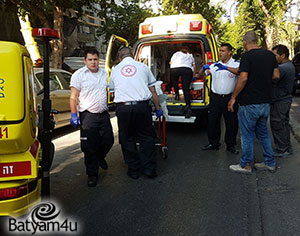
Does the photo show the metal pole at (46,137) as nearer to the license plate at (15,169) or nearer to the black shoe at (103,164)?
the license plate at (15,169)

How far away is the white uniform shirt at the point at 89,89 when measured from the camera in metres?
4.01

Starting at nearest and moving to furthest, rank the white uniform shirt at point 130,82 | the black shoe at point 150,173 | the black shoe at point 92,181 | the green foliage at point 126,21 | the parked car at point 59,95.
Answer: the black shoe at point 92,181, the white uniform shirt at point 130,82, the black shoe at point 150,173, the parked car at point 59,95, the green foliage at point 126,21

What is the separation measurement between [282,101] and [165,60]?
193 inches

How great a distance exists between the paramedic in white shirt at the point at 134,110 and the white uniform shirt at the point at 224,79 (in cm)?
142

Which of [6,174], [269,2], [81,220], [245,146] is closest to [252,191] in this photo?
[245,146]

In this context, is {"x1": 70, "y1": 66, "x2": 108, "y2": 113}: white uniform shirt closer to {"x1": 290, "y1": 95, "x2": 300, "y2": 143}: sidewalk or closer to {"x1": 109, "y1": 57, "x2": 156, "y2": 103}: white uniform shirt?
{"x1": 109, "y1": 57, "x2": 156, "y2": 103}: white uniform shirt

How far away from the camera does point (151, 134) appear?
14.5ft

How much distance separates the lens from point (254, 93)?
13.9ft

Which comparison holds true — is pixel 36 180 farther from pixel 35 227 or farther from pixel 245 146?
pixel 245 146

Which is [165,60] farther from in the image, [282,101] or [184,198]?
[184,198]

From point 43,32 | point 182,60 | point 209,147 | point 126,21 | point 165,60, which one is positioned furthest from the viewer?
point 126,21

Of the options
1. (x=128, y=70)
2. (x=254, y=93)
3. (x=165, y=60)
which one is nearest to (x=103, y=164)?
(x=128, y=70)

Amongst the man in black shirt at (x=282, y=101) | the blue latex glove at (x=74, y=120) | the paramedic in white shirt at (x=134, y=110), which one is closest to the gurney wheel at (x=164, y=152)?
the paramedic in white shirt at (x=134, y=110)

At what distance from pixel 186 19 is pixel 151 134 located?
3516mm
